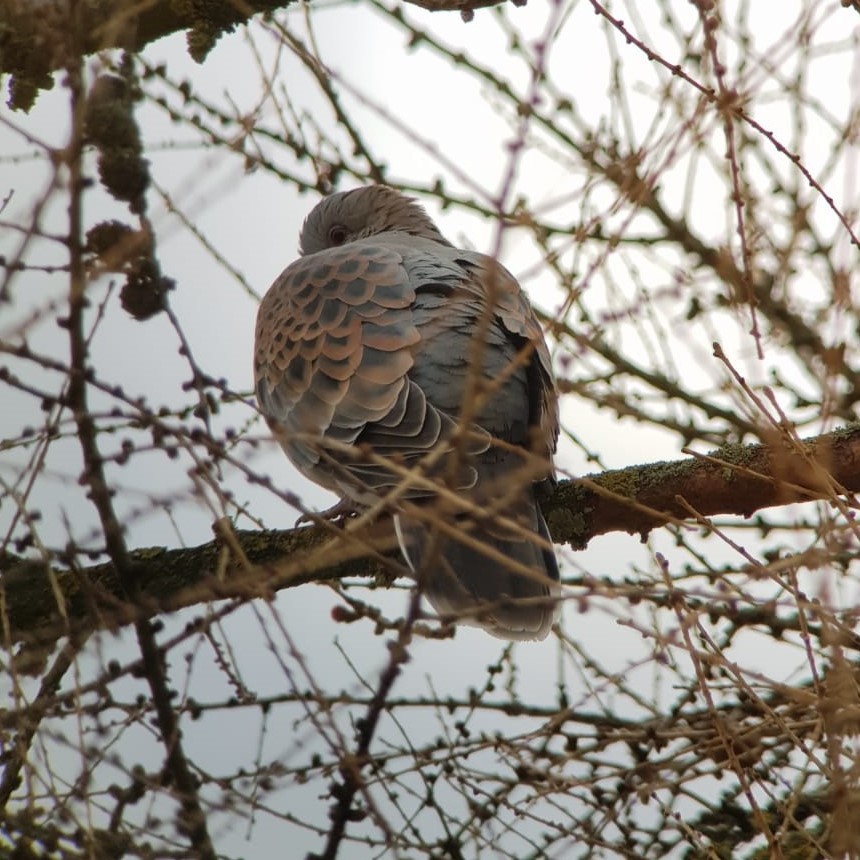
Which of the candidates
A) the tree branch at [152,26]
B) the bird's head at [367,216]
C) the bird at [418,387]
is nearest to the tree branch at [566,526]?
the bird at [418,387]

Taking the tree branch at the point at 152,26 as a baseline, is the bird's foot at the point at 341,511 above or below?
below

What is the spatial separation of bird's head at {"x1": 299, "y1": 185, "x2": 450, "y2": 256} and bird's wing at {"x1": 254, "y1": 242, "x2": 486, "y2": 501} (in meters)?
0.69

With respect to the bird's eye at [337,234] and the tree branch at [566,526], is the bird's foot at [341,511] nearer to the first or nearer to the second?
the tree branch at [566,526]

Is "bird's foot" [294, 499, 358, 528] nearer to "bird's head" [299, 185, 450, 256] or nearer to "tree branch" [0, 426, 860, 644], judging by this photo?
"tree branch" [0, 426, 860, 644]

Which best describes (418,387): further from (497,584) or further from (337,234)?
(337,234)

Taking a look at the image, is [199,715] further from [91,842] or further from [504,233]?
[504,233]

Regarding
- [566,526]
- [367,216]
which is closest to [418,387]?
[566,526]

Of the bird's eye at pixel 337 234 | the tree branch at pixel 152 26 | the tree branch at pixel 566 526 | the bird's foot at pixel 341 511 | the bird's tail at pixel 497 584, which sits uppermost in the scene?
the bird's eye at pixel 337 234

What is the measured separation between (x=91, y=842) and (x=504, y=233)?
1120 millimetres

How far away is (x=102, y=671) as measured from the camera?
2.37 metres

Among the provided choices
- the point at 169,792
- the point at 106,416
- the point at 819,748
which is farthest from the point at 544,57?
the point at 819,748

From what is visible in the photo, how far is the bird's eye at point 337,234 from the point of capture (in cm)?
539

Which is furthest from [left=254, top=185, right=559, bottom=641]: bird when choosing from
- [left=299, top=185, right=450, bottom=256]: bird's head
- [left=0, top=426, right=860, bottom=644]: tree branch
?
[left=299, top=185, right=450, bottom=256]: bird's head

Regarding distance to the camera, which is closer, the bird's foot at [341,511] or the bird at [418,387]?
the bird at [418,387]
